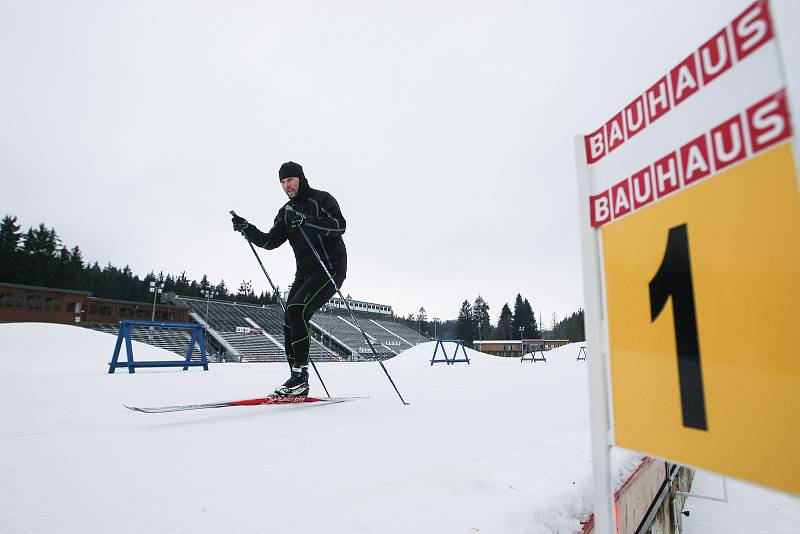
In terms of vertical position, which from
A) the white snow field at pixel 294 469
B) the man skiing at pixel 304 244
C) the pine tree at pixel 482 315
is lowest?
the white snow field at pixel 294 469

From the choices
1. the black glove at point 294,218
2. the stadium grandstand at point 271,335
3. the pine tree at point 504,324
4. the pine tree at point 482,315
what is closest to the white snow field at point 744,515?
the black glove at point 294,218

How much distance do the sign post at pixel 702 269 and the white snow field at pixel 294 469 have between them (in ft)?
1.66

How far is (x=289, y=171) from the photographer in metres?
3.51

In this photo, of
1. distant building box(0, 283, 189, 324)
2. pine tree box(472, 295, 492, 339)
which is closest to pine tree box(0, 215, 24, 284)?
distant building box(0, 283, 189, 324)

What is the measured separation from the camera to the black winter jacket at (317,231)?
3520mm

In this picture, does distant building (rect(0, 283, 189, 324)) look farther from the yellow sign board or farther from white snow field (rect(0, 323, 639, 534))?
the yellow sign board

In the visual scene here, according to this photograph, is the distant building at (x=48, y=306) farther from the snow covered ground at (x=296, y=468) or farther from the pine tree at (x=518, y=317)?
the pine tree at (x=518, y=317)

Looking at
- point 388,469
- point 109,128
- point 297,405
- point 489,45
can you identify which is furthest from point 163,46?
point 388,469

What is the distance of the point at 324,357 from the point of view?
36.1 metres

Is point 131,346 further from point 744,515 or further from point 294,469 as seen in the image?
point 744,515

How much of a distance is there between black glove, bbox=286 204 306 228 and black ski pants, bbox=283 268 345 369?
47 cm

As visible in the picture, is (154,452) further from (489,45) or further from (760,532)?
(489,45)

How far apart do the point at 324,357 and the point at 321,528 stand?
121 ft

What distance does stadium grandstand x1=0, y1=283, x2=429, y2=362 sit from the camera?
32812 millimetres
